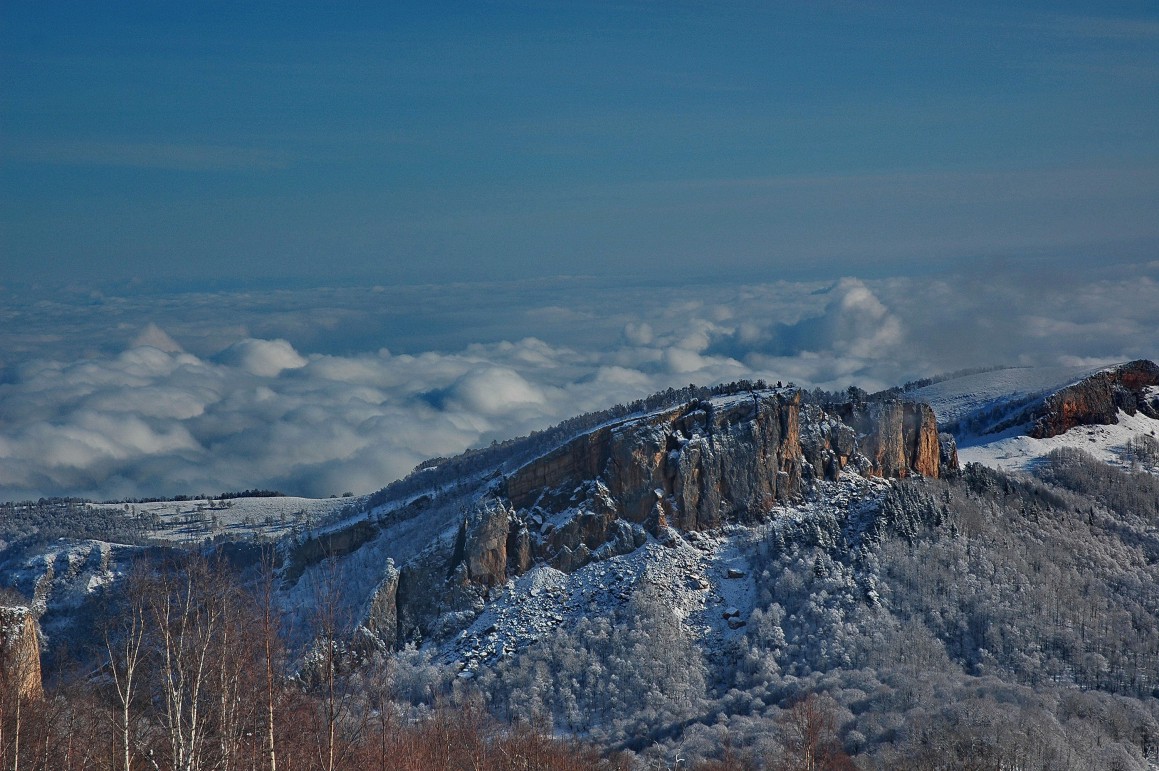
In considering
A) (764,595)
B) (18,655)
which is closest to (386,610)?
(764,595)

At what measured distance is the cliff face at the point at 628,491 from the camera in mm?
155625

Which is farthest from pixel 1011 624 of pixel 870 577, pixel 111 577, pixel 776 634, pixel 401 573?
pixel 111 577

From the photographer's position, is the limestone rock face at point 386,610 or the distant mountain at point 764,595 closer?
the distant mountain at point 764,595

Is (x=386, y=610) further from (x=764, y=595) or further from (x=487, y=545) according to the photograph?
(x=764, y=595)

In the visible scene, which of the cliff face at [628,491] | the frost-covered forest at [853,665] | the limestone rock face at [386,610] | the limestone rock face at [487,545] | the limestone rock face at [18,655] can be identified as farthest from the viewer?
the cliff face at [628,491]

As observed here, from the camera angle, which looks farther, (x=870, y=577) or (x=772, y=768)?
(x=870, y=577)

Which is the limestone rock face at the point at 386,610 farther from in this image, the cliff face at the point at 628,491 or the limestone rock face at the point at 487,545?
the limestone rock face at the point at 487,545

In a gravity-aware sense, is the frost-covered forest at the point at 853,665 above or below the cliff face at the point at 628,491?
below

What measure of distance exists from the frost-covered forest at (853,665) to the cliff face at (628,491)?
242 inches

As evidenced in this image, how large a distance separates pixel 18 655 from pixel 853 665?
293ft

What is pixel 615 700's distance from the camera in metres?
135

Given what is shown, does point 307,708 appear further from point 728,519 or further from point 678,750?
point 728,519

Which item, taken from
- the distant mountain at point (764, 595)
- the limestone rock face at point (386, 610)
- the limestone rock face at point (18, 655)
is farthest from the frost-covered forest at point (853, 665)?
the limestone rock face at point (386, 610)

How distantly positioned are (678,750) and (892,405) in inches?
2762
